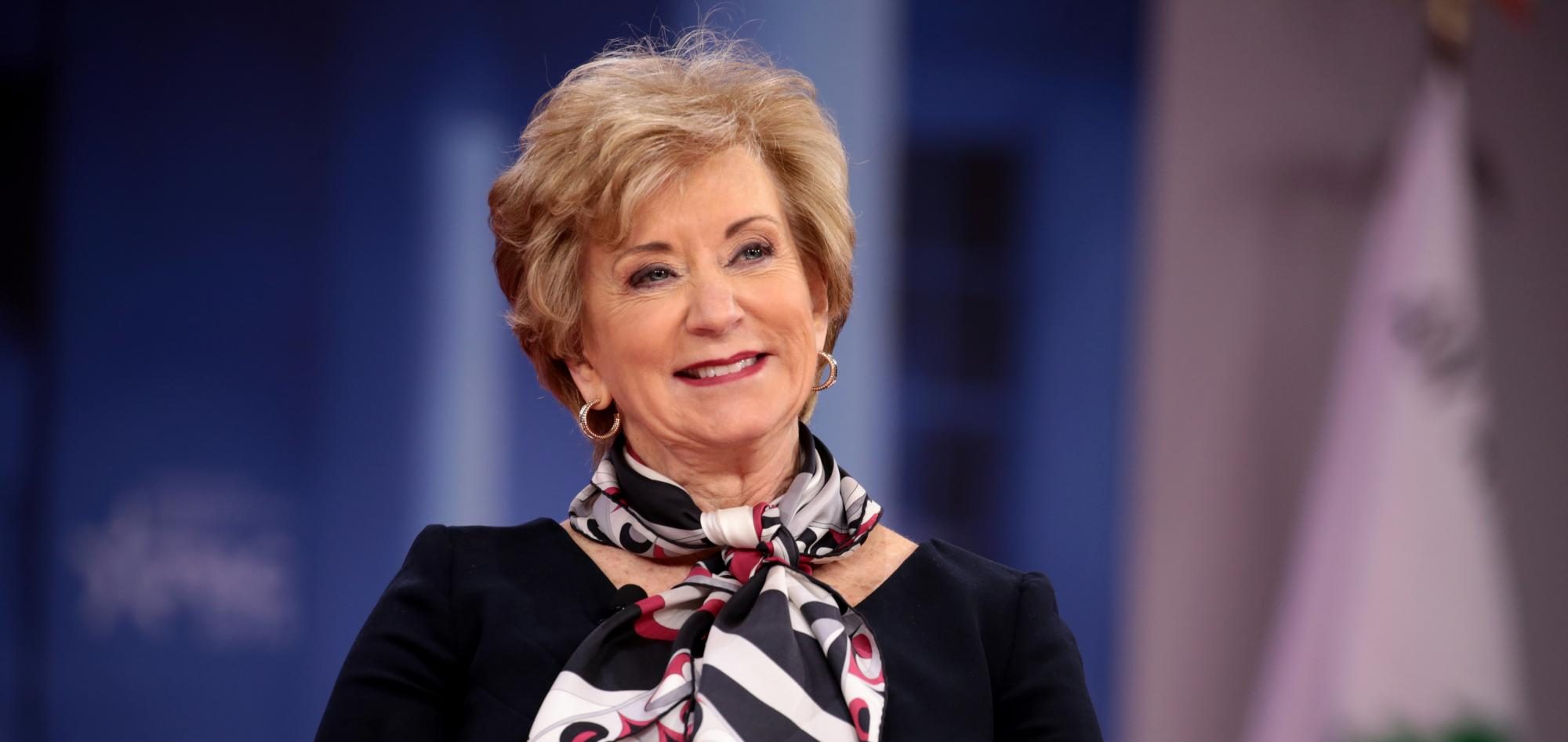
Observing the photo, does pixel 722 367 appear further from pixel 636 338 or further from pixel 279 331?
pixel 279 331

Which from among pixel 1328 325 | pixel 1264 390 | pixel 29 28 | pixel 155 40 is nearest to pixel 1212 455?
pixel 1264 390

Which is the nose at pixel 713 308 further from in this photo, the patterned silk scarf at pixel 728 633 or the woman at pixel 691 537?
the patterned silk scarf at pixel 728 633

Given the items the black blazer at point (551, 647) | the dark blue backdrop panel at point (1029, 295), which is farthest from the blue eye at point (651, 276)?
the dark blue backdrop panel at point (1029, 295)

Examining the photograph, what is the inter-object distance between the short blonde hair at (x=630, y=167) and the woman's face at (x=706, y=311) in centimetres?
3

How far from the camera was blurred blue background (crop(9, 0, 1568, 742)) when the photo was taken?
2400 mm

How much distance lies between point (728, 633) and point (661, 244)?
42 cm

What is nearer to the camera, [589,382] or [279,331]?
[589,382]

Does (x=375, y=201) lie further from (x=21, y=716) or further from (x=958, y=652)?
(x=958, y=652)

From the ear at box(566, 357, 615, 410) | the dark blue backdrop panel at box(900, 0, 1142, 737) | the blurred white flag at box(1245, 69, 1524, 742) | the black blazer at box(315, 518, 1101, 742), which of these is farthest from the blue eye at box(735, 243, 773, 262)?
the blurred white flag at box(1245, 69, 1524, 742)

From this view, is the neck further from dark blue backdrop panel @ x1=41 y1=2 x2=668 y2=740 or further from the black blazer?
dark blue backdrop panel @ x1=41 y1=2 x2=668 y2=740

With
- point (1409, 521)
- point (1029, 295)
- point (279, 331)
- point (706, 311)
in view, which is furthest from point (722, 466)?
point (1409, 521)

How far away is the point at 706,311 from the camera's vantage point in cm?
149

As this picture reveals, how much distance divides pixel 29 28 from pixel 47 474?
758mm

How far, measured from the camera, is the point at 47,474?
7.74 feet
